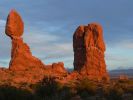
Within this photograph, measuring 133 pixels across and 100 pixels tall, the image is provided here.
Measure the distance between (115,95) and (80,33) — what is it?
50.0 metres

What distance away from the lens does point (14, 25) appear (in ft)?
276

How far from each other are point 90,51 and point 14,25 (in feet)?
49.6

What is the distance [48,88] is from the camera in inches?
1362

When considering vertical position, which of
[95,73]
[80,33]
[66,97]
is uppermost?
[80,33]

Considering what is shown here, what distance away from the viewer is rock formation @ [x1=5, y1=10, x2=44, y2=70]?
79.0 m

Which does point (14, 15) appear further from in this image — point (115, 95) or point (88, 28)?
point (115, 95)

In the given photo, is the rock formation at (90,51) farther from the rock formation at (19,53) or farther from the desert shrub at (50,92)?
the desert shrub at (50,92)

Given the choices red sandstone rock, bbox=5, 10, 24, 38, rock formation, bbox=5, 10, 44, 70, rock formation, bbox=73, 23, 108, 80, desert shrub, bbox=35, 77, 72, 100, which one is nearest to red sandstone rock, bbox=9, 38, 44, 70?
rock formation, bbox=5, 10, 44, 70

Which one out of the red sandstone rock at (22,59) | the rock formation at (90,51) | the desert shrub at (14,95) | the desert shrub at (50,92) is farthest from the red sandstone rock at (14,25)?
the desert shrub at (14,95)

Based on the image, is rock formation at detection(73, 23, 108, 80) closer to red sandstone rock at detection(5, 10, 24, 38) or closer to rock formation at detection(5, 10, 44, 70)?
rock formation at detection(5, 10, 44, 70)

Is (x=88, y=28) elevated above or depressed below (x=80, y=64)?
above

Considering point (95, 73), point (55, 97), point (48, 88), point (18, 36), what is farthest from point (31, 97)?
point (18, 36)

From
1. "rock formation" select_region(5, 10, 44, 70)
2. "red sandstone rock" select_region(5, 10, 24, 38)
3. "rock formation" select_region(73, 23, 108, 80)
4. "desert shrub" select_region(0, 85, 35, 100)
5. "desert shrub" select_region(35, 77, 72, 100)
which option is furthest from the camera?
"red sandstone rock" select_region(5, 10, 24, 38)

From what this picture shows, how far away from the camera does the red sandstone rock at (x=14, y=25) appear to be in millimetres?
83188
